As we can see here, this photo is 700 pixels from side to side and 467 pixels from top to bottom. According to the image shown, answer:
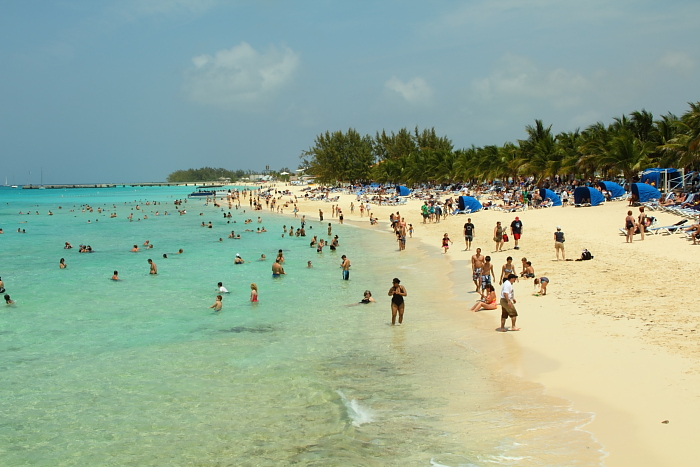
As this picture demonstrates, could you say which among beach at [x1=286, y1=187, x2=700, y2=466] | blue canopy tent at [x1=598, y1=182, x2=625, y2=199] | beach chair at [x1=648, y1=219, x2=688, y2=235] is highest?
blue canopy tent at [x1=598, y1=182, x2=625, y2=199]

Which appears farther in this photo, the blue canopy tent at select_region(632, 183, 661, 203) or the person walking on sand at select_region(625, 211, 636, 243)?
the blue canopy tent at select_region(632, 183, 661, 203)

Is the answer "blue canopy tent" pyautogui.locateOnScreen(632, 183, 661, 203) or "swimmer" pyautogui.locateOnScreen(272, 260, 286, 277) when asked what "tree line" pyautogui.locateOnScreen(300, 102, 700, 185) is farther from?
"swimmer" pyautogui.locateOnScreen(272, 260, 286, 277)

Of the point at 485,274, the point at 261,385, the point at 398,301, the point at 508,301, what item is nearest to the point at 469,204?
the point at 485,274

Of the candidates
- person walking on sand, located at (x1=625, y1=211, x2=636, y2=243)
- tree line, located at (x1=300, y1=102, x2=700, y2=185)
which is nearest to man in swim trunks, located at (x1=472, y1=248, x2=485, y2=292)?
person walking on sand, located at (x1=625, y1=211, x2=636, y2=243)

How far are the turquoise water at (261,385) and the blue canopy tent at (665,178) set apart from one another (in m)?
22.4

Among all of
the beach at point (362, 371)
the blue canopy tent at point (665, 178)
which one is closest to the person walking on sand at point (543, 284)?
the beach at point (362, 371)

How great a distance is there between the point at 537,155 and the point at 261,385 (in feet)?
135

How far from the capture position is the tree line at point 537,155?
116 ft

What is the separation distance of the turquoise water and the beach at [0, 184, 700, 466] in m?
0.04

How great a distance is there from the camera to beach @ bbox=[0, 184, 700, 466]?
6984mm

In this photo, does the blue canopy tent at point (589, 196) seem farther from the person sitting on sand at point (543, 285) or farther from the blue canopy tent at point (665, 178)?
the person sitting on sand at point (543, 285)

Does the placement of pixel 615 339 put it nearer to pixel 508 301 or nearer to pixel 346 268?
pixel 508 301

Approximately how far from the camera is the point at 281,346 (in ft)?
38.6

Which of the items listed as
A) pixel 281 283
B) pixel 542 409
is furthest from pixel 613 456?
pixel 281 283
